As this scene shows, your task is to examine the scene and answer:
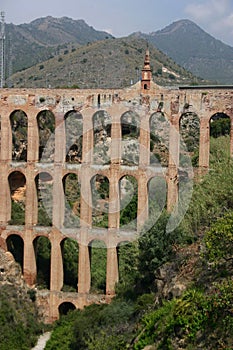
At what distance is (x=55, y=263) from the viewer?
37625mm

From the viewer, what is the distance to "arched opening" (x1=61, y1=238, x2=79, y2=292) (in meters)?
38.6

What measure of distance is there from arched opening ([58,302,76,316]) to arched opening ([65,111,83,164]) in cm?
1728

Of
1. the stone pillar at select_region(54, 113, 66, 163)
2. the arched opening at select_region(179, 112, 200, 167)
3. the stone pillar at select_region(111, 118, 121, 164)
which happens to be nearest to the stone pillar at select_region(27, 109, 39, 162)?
the stone pillar at select_region(54, 113, 66, 163)

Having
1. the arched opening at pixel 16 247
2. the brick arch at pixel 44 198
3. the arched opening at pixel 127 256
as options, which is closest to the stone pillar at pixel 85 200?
the arched opening at pixel 127 256

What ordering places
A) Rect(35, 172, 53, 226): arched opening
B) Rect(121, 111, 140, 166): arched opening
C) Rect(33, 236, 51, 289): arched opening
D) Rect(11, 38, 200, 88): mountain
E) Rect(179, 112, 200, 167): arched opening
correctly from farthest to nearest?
Rect(11, 38, 200, 88): mountain → Rect(179, 112, 200, 167): arched opening → Rect(121, 111, 140, 166): arched opening → Rect(35, 172, 53, 226): arched opening → Rect(33, 236, 51, 289): arched opening

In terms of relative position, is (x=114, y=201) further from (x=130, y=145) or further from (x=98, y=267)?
(x=130, y=145)

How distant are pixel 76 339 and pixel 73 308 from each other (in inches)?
296

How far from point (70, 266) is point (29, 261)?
340 cm

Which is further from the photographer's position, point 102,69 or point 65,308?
point 102,69

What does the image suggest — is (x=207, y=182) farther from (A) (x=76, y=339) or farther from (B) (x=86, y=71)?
(B) (x=86, y=71)

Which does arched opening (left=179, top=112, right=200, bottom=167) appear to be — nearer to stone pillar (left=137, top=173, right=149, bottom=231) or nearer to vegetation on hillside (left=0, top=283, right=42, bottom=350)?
stone pillar (left=137, top=173, right=149, bottom=231)

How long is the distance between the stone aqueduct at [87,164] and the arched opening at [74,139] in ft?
49.3

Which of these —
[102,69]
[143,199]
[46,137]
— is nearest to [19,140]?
[46,137]

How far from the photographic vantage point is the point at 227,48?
171750 millimetres
